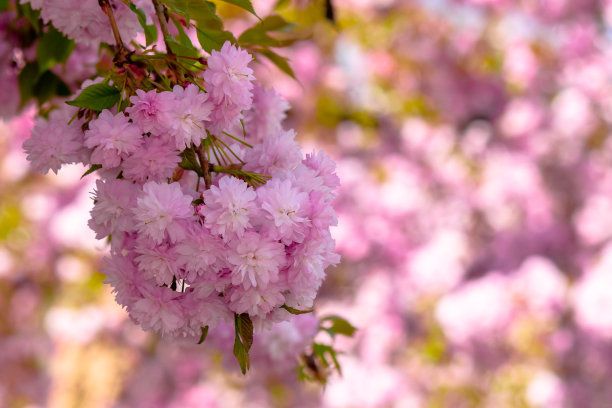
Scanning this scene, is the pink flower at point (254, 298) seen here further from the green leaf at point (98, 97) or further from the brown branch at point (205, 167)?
the green leaf at point (98, 97)

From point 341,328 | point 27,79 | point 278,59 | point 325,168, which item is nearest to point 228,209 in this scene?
point 325,168

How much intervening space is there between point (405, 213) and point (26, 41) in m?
3.37

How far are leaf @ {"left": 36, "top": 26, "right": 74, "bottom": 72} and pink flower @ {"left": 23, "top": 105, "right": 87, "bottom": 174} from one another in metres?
0.35

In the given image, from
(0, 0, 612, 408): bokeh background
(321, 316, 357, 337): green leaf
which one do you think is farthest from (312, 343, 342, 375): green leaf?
(0, 0, 612, 408): bokeh background

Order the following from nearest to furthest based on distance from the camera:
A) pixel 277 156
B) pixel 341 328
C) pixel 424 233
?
pixel 277 156 < pixel 341 328 < pixel 424 233

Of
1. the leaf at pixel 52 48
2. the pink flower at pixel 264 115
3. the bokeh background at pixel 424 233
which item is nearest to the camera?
the pink flower at pixel 264 115

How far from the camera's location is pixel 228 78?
68 centimetres

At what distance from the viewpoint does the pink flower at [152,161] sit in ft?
2.20

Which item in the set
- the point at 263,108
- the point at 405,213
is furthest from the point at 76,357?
the point at 263,108

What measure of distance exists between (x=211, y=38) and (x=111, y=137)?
24 cm

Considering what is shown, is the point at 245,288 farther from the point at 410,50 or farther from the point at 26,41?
the point at 410,50

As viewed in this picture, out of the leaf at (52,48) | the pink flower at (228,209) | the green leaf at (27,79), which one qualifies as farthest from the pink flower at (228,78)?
the green leaf at (27,79)

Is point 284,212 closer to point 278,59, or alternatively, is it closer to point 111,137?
point 111,137

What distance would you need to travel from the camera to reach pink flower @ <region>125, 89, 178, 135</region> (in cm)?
65
